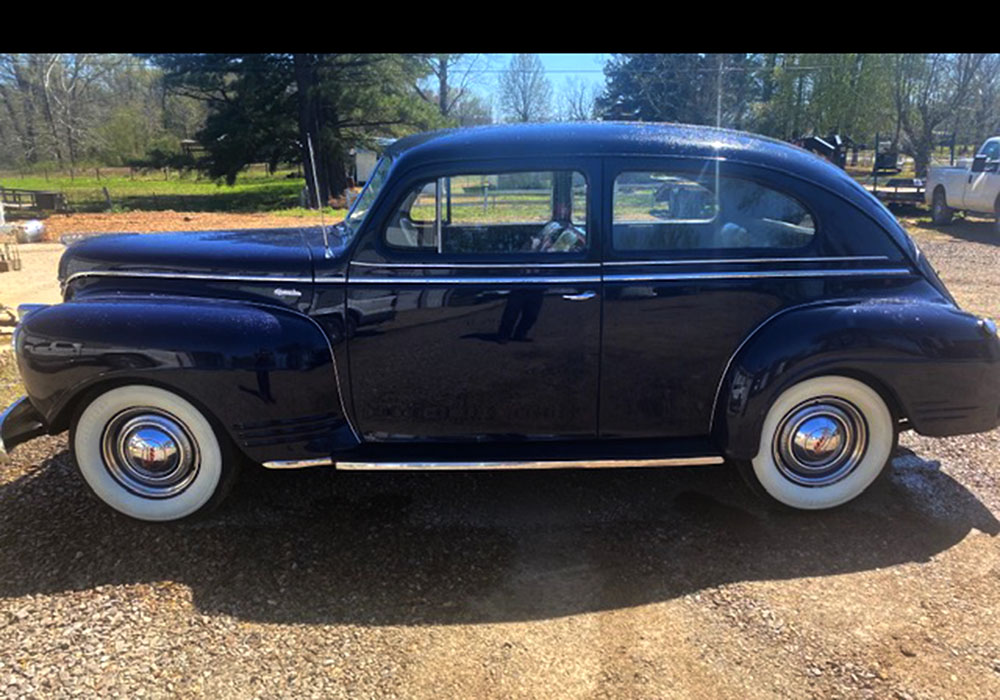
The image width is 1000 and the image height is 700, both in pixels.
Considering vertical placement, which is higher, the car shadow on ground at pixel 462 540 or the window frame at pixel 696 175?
the window frame at pixel 696 175

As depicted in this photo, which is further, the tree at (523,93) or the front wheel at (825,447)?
the tree at (523,93)

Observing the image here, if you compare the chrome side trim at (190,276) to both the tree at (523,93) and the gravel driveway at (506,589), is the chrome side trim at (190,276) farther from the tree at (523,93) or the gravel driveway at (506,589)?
the tree at (523,93)

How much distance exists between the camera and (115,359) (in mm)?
3066

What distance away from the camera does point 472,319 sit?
3160 millimetres

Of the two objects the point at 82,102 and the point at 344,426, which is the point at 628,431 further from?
the point at 82,102

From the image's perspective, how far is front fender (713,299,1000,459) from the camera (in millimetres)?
3168

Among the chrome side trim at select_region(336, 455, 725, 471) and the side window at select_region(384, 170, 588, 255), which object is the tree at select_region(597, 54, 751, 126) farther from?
the chrome side trim at select_region(336, 455, 725, 471)

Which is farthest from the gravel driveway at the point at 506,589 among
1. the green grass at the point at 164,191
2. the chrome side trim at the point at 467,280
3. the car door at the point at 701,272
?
the green grass at the point at 164,191

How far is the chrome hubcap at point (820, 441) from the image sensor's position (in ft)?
11.0

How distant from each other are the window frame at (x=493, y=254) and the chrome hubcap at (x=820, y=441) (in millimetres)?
1303
